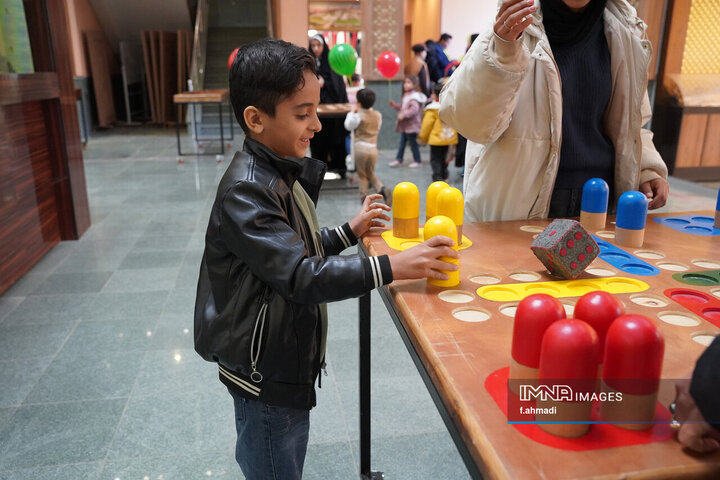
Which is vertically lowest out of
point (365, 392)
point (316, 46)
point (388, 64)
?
point (365, 392)

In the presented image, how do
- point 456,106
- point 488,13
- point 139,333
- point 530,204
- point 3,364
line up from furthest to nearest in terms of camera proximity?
1. point 488,13
2. point 139,333
3. point 3,364
4. point 530,204
5. point 456,106

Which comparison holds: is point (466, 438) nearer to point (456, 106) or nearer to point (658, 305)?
point (658, 305)

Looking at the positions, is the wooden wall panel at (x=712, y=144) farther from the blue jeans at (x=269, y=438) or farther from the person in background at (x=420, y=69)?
the blue jeans at (x=269, y=438)

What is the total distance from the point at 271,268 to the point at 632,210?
97 cm

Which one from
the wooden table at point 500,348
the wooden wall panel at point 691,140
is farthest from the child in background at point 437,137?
the wooden table at point 500,348

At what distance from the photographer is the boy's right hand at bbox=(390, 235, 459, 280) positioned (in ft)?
3.77

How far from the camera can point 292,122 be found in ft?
3.84

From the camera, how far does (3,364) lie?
2.66 metres

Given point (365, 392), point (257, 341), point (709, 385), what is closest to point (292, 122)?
point (257, 341)

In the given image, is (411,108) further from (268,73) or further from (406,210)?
(268,73)

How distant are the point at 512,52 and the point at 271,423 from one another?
109 centimetres

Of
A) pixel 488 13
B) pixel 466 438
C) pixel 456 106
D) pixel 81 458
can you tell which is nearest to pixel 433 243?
pixel 466 438

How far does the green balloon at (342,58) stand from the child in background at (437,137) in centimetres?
108

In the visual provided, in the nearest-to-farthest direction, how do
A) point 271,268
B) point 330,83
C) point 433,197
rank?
point 271,268
point 433,197
point 330,83
